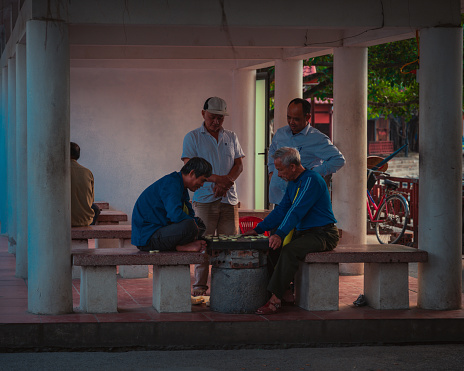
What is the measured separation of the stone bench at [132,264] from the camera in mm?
7176

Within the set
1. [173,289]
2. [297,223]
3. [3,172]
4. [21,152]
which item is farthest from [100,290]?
[3,172]

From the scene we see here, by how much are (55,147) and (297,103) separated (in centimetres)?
262

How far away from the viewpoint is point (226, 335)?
6914 mm

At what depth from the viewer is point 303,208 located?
7.39 meters

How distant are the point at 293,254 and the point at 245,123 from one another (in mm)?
7194

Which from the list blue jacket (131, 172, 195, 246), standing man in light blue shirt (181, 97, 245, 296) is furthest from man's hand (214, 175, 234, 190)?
blue jacket (131, 172, 195, 246)

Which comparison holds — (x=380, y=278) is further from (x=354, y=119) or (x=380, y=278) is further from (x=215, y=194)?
(x=354, y=119)

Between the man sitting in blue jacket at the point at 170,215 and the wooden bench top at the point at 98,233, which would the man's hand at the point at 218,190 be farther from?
the wooden bench top at the point at 98,233

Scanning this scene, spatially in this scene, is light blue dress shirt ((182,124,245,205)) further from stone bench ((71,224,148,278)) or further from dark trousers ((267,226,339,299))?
stone bench ((71,224,148,278))

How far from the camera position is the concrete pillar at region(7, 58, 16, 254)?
11.6 m

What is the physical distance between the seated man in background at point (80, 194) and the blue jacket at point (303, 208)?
9.17ft

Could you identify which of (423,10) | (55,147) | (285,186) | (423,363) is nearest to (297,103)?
(285,186)

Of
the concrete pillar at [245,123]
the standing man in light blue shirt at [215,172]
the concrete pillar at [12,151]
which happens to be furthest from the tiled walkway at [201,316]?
the concrete pillar at [245,123]

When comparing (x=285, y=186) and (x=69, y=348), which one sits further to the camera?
(x=285, y=186)
